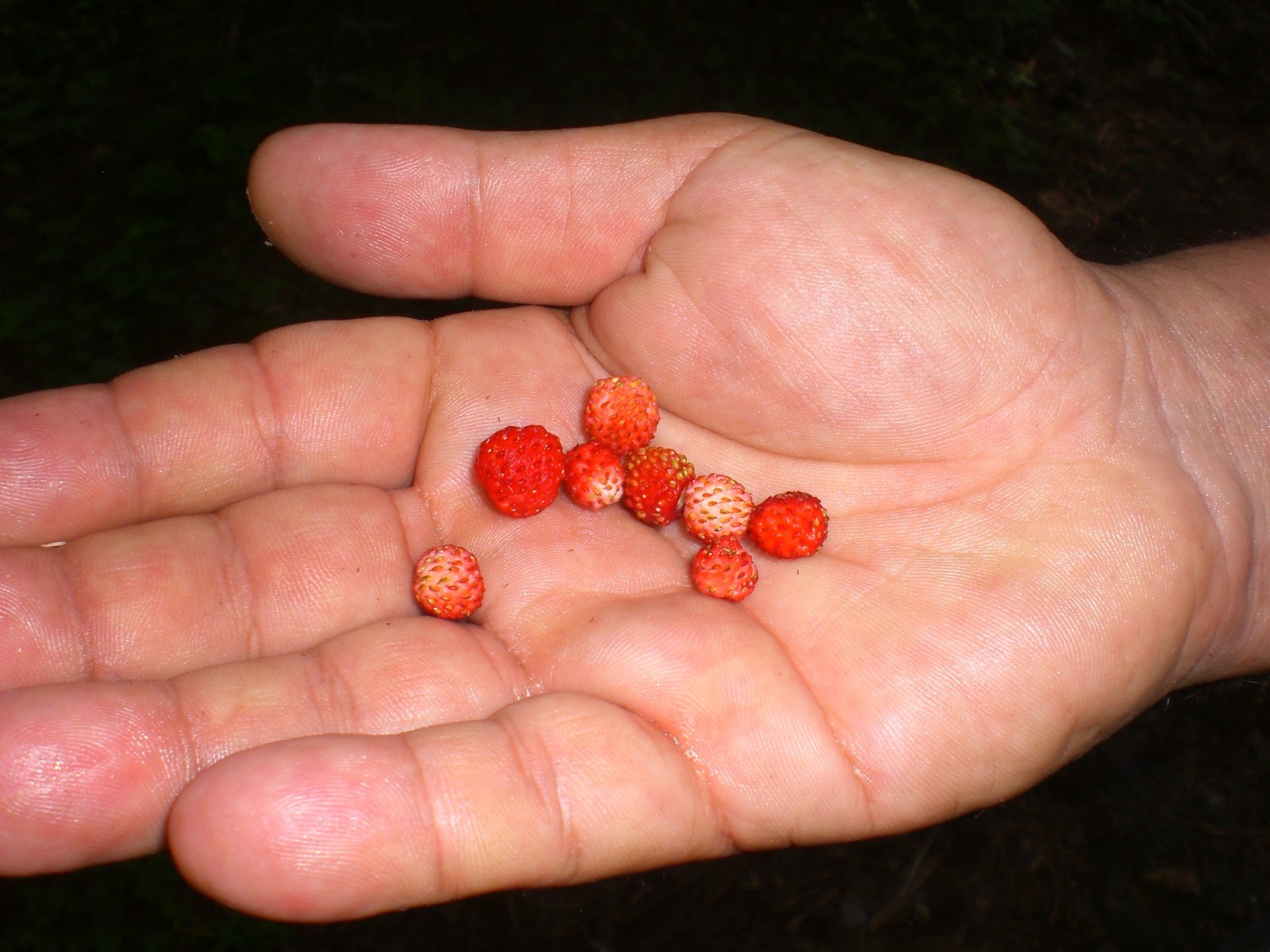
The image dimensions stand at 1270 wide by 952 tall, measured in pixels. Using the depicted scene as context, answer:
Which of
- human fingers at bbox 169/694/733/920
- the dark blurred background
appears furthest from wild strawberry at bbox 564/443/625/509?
the dark blurred background

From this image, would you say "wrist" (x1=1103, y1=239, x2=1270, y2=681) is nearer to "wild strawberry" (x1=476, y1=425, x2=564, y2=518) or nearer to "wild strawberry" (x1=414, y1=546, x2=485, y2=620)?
"wild strawberry" (x1=476, y1=425, x2=564, y2=518)

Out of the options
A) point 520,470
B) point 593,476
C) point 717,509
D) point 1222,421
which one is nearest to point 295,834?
point 520,470

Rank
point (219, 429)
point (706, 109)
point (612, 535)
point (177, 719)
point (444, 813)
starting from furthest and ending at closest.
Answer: point (706, 109) → point (612, 535) → point (219, 429) → point (177, 719) → point (444, 813)

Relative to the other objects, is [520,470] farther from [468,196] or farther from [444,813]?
[444,813]

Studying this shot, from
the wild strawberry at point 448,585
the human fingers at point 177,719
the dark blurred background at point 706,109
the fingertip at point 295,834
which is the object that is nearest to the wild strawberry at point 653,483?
the wild strawberry at point 448,585

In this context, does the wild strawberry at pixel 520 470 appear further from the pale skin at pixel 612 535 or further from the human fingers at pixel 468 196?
the human fingers at pixel 468 196

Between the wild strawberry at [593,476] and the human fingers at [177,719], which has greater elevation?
the wild strawberry at [593,476]

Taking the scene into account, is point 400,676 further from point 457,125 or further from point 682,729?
point 457,125
